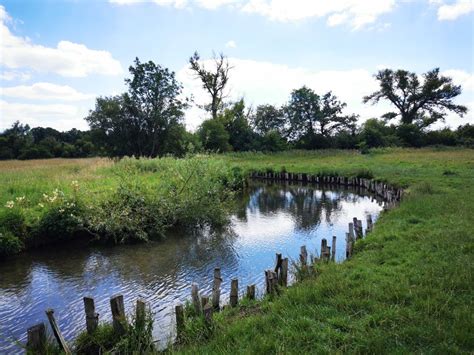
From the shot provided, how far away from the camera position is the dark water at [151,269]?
7180mm

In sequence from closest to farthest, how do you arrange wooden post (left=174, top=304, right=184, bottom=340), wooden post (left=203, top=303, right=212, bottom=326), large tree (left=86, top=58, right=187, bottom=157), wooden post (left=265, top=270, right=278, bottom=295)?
wooden post (left=203, top=303, right=212, bottom=326), wooden post (left=174, top=304, right=184, bottom=340), wooden post (left=265, top=270, right=278, bottom=295), large tree (left=86, top=58, right=187, bottom=157)

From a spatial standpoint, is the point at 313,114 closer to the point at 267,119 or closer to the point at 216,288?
the point at 267,119

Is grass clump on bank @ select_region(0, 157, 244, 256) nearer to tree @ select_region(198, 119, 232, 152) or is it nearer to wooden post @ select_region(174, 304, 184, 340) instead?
wooden post @ select_region(174, 304, 184, 340)

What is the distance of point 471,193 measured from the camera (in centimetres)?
1312

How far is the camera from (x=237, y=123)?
176ft

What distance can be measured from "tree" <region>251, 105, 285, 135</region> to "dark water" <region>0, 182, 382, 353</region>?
45.6 metres

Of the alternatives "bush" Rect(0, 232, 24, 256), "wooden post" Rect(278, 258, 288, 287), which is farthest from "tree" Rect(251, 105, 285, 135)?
"wooden post" Rect(278, 258, 288, 287)

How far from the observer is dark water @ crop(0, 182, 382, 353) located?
718cm

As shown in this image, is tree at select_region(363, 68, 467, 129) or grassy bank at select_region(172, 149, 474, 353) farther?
tree at select_region(363, 68, 467, 129)

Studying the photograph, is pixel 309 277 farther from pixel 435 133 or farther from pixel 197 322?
pixel 435 133

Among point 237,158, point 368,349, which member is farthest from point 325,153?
point 368,349

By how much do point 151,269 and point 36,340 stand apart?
17.3ft

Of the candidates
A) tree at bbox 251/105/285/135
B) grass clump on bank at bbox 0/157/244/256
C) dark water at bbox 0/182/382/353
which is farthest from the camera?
tree at bbox 251/105/285/135

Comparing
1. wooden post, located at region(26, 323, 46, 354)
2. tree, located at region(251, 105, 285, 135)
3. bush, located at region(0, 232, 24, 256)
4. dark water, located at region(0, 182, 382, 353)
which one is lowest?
dark water, located at region(0, 182, 382, 353)
